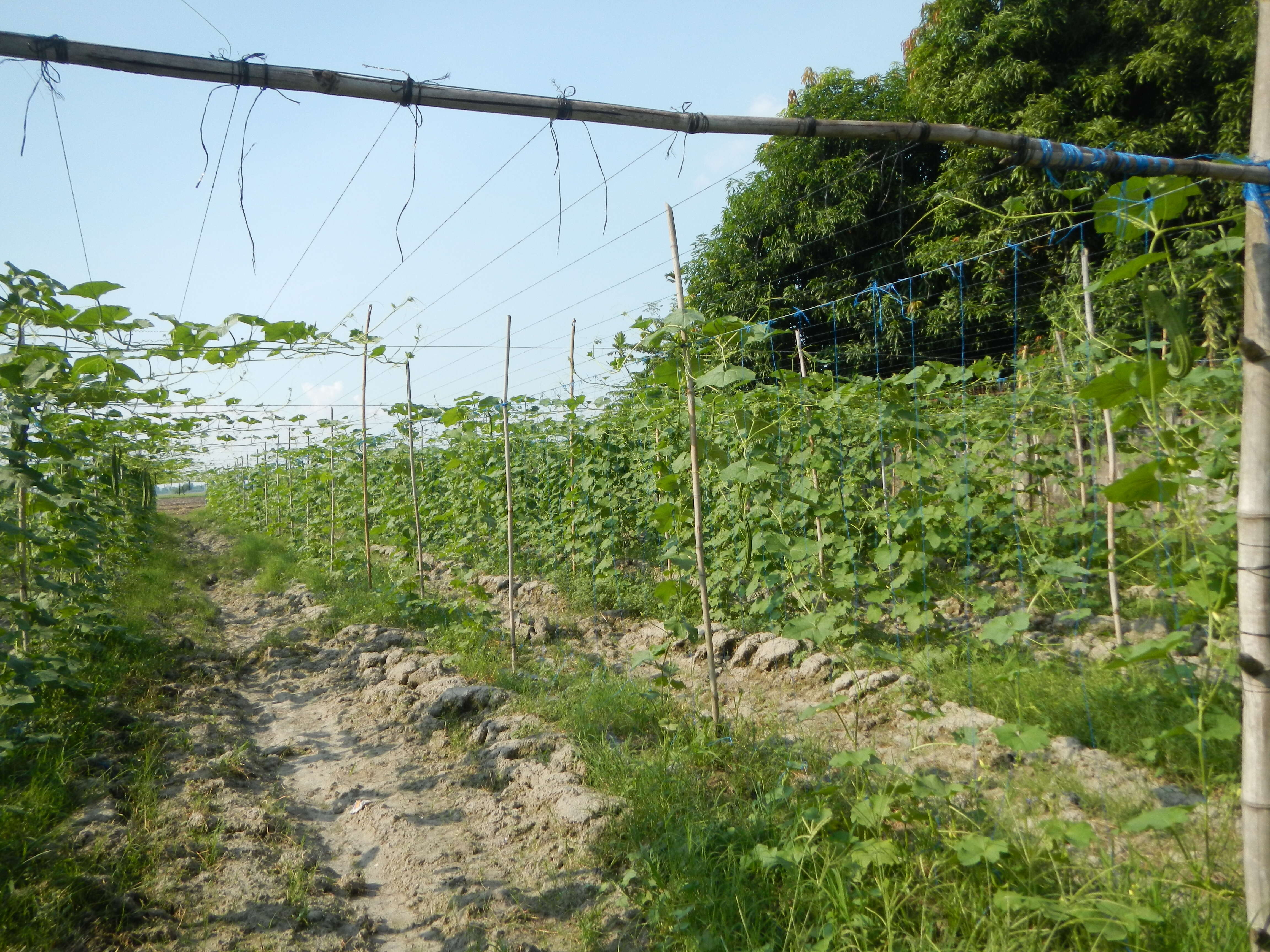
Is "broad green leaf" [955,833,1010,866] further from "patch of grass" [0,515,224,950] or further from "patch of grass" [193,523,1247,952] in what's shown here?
"patch of grass" [0,515,224,950]

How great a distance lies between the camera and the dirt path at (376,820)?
8.96 feet

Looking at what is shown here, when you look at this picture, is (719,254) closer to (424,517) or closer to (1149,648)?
(424,517)

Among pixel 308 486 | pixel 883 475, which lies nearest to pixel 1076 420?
pixel 883 475

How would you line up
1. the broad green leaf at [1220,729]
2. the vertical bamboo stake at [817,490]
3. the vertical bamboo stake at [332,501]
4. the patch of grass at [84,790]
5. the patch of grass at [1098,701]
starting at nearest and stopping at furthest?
the broad green leaf at [1220,729]
the patch of grass at [84,790]
the patch of grass at [1098,701]
the vertical bamboo stake at [817,490]
the vertical bamboo stake at [332,501]

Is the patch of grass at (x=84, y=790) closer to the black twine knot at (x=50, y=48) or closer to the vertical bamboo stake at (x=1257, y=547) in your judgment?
the black twine knot at (x=50, y=48)

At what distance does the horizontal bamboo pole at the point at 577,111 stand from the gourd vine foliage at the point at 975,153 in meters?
5.66

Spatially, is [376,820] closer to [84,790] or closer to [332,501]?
[84,790]

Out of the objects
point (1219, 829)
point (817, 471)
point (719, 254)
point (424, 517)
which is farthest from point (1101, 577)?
point (719, 254)

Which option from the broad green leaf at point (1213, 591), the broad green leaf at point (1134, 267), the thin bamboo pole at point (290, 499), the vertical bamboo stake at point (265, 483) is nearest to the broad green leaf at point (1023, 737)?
the broad green leaf at point (1213, 591)

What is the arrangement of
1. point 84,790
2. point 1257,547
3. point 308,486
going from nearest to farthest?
point 1257,547, point 84,790, point 308,486

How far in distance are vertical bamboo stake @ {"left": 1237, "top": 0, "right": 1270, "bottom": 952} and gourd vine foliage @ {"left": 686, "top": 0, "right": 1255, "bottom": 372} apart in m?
5.66

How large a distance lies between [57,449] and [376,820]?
2.41 meters

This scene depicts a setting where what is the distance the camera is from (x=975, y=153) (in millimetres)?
7473

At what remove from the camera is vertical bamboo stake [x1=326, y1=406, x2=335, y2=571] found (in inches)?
368
